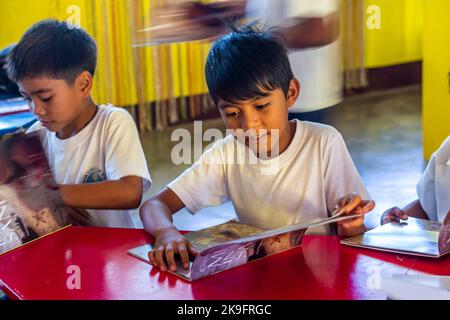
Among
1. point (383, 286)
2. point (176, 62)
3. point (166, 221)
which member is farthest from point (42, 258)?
point (176, 62)

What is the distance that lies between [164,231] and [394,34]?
5300mm

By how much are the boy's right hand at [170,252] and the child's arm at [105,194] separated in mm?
389

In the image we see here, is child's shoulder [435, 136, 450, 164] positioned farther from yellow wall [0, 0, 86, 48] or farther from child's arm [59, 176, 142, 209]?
yellow wall [0, 0, 86, 48]

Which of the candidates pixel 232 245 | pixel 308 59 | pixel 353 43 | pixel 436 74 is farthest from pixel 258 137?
pixel 353 43

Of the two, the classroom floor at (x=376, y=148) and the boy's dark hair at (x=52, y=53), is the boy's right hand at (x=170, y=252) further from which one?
the classroom floor at (x=376, y=148)

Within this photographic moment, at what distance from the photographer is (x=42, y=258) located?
122 cm

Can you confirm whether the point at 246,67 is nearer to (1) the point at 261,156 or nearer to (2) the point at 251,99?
(2) the point at 251,99

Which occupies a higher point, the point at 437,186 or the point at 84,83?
the point at 84,83

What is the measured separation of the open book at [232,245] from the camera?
3.48 ft

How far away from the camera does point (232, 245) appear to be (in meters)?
1.06

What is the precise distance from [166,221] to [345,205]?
0.34m

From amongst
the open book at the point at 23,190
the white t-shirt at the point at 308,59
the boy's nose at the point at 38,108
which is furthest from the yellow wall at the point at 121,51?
the open book at the point at 23,190

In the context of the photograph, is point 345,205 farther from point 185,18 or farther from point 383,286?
point 185,18

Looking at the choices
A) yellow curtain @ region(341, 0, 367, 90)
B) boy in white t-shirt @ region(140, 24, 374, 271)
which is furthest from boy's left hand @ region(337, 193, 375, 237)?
yellow curtain @ region(341, 0, 367, 90)
